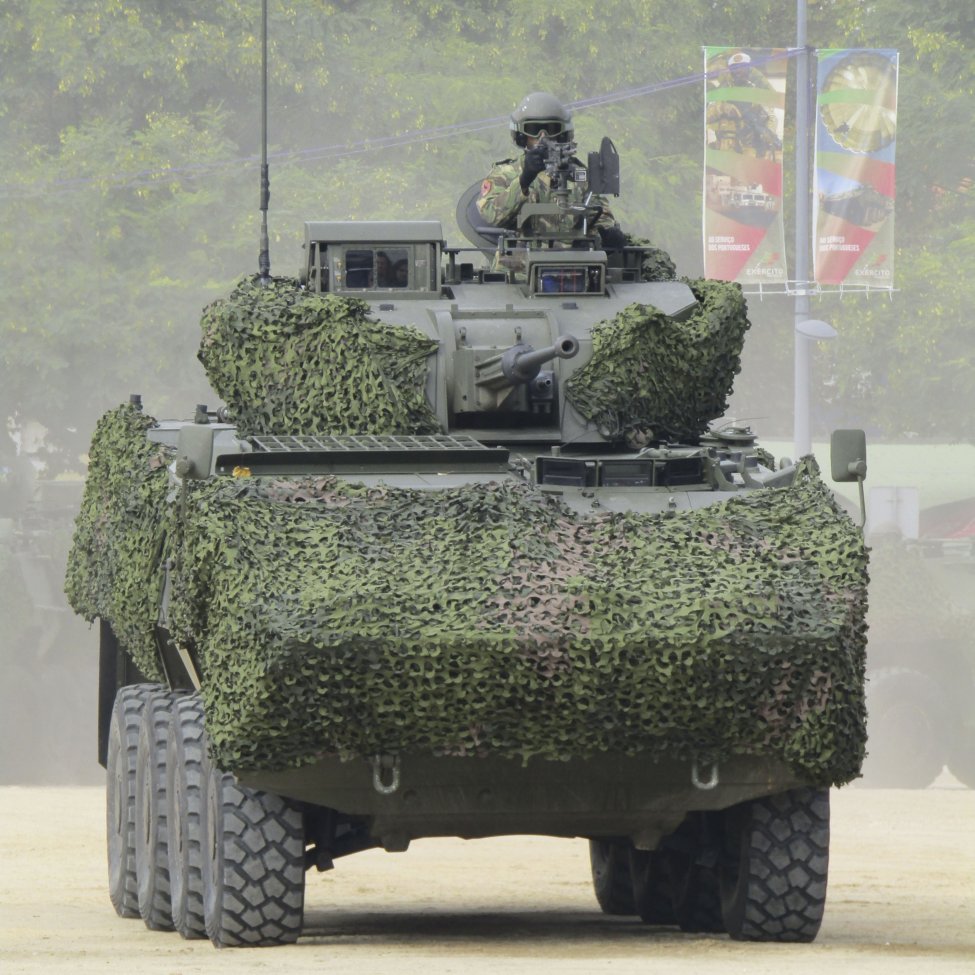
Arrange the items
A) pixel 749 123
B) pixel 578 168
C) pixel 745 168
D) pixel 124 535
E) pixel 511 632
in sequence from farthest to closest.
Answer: pixel 745 168
pixel 749 123
pixel 578 168
pixel 124 535
pixel 511 632

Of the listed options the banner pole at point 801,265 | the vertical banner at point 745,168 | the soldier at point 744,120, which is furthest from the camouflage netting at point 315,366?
the banner pole at point 801,265

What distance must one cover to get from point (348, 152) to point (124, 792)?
2672 centimetres

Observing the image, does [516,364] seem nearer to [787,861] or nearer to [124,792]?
[787,861]

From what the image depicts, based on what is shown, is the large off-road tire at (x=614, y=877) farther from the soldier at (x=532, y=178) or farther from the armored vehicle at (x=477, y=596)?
the soldier at (x=532, y=178)

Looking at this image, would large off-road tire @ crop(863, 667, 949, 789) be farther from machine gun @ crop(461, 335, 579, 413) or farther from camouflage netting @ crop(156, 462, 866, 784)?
camouflage netting @ crop(156, 462, 866, 784)

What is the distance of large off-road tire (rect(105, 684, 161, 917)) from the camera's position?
14805 millimetres

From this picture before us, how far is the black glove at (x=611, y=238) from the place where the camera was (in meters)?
15.3

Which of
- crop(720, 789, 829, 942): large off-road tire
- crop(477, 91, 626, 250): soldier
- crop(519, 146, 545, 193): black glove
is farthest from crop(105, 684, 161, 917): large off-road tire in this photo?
crop(720, 789, 829, 942): large off-road tire

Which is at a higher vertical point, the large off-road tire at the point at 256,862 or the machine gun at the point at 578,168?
the machine gun at the point at 578,168

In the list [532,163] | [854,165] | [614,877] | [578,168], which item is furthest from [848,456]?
[854,165]

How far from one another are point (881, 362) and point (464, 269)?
91.8 ft

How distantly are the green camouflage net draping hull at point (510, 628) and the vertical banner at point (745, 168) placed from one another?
2024 cm

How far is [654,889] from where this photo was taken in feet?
48.8

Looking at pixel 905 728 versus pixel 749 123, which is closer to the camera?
pixel 905 728
